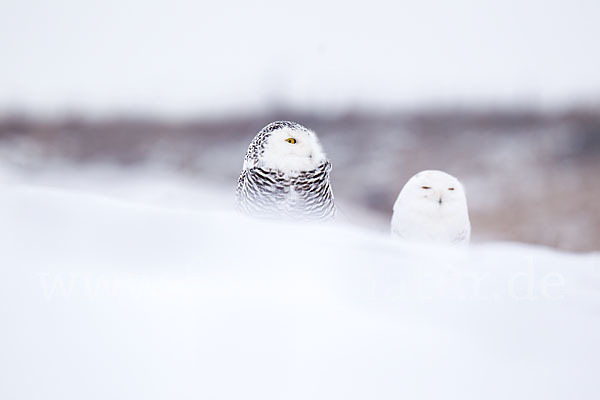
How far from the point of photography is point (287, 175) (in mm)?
1563

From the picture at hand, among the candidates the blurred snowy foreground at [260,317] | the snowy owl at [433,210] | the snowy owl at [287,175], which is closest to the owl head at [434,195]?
A: the snowy owl at [433,210]

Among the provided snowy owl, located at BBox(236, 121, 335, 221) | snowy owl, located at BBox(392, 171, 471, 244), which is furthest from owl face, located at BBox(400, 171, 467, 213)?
snowy owl, located at BBox(236, 121, 335, 221)

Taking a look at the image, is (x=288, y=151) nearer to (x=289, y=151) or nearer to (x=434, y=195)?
(x=289, y=151)

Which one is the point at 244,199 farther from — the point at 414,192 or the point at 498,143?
the point at 498,143

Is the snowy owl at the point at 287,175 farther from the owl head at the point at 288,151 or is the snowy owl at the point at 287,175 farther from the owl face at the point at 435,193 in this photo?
the owl face at the point at 435,193

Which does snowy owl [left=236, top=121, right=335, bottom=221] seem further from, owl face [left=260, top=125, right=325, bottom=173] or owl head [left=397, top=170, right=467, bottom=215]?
owl head [left=397, top=170, right=467, bottom=215]

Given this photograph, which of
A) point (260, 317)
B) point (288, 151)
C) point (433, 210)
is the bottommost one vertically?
point (260, 317)

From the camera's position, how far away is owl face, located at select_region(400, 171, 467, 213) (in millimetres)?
1502

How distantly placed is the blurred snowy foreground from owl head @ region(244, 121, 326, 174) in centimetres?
76

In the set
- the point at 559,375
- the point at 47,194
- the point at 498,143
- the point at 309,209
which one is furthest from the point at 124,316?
the point at 498,143

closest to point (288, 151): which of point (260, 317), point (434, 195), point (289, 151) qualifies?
point (289, 151)

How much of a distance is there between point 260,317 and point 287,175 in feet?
2.92

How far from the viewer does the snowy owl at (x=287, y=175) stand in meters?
1.56

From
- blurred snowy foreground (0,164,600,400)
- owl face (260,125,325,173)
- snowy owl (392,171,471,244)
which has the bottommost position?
blurred snowy foreground (0,164,600,400)
